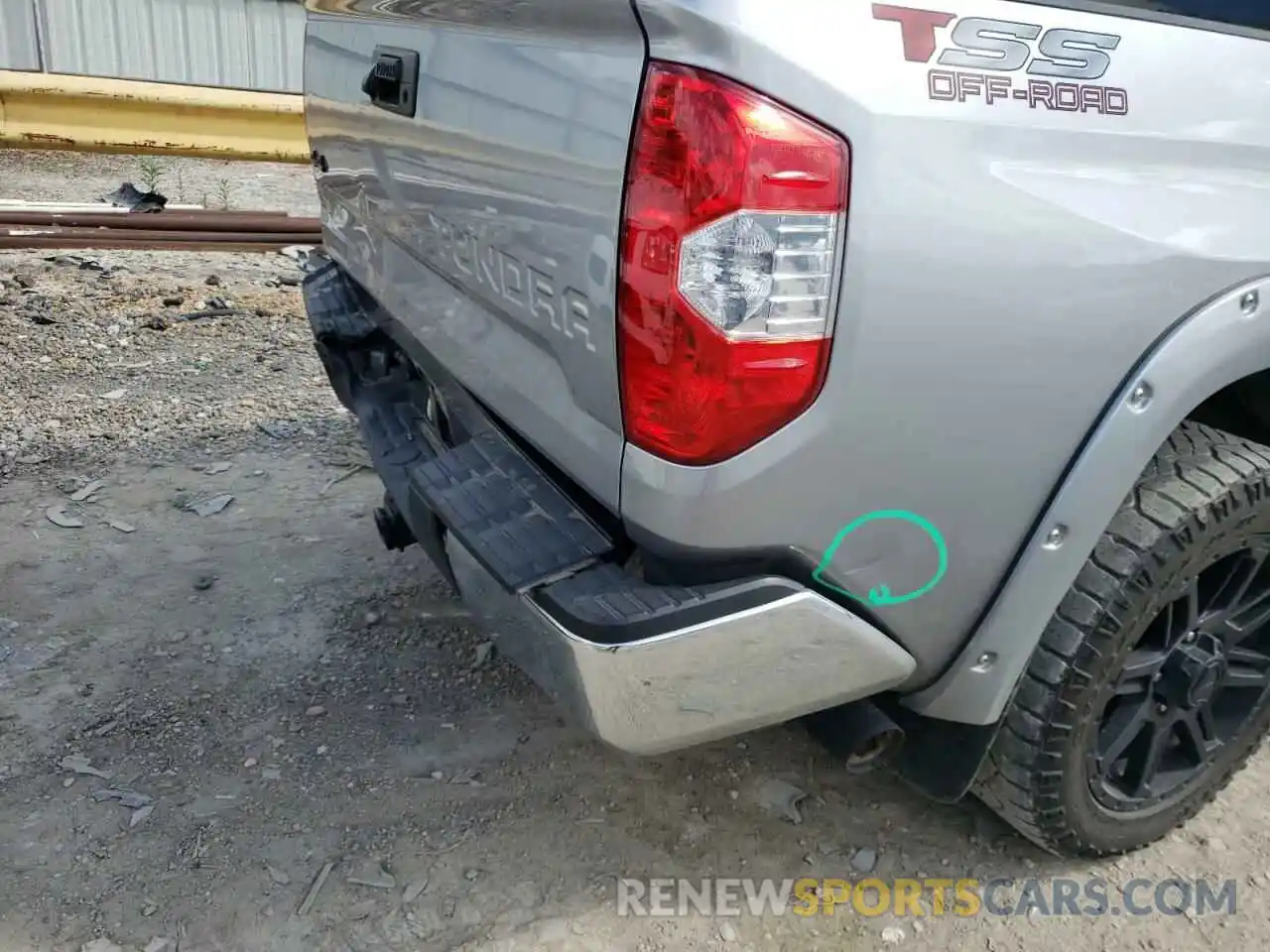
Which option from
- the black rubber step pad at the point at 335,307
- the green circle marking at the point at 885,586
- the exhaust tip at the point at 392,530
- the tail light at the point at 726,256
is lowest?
the exhaust tip at the point at 392,530

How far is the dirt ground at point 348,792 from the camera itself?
2.28 metres

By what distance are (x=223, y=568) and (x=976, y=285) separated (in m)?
2.58

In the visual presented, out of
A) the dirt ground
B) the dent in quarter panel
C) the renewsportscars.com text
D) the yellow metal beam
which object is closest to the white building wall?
the yellow metal beam

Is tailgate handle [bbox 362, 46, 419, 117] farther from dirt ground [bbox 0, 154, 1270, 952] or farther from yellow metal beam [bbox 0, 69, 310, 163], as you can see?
yellow metal beam [bbox 0, 69, 310, 163]

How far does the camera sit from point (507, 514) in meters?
2.05

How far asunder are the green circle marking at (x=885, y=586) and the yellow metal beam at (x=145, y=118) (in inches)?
352

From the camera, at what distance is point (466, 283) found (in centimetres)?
213

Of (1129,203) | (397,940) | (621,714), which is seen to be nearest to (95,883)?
(397,940)

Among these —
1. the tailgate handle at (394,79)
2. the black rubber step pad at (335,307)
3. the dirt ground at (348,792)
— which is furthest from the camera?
the black rubber step pad at (335,307)

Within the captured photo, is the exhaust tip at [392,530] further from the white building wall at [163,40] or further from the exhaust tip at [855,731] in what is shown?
the white building wall at [163,40]

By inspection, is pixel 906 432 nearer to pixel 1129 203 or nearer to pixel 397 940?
pixel 1129 203

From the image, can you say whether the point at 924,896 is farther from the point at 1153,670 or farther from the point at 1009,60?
the point at 1009,60

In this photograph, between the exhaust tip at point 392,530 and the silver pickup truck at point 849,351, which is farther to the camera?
the exhaust tip at point 392,530

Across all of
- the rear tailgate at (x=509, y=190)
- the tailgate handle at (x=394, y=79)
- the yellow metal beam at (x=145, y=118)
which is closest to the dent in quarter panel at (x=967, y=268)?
the rear tailgate at (x=509, y=190)
